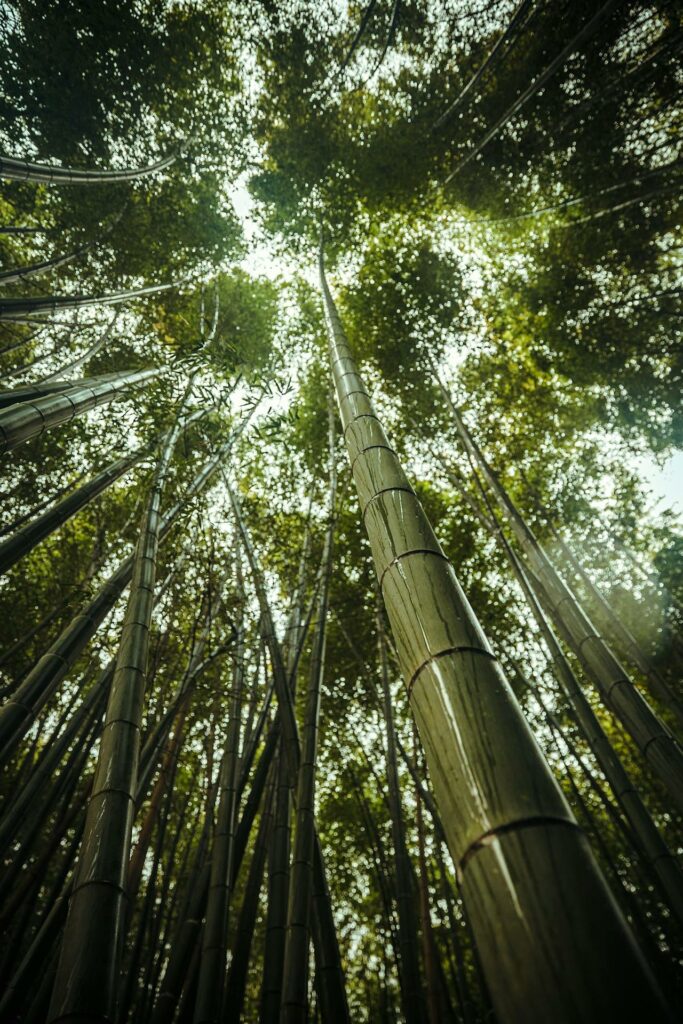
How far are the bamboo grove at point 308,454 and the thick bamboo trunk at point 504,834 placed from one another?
214mm

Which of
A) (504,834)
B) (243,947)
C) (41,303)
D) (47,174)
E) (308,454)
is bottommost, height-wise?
(504,834)

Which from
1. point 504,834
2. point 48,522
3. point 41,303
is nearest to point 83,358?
point 41,303

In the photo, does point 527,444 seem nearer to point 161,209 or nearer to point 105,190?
point 161,209

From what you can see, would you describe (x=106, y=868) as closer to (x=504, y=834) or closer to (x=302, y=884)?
(x=302, y=884)

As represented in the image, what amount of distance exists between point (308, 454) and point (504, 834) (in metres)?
6.32

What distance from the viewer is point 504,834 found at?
658mm

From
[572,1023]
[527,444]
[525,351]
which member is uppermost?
[525,351]

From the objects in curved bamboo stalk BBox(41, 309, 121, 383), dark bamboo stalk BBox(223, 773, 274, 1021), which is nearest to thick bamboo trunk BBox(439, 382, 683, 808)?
dark bamboo stalk BBox(223, 773, 274, 1021)

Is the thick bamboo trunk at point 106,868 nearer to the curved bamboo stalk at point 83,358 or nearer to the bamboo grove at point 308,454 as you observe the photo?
the bamboo grove at point 308,454

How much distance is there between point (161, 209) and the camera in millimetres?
5871

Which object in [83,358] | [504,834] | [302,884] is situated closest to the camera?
[504,834]

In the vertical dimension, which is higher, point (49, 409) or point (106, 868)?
point (49, 409)

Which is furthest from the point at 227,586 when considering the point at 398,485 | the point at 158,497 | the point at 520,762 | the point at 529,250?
the point at 529,250

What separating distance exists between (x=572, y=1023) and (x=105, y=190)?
289 inches
